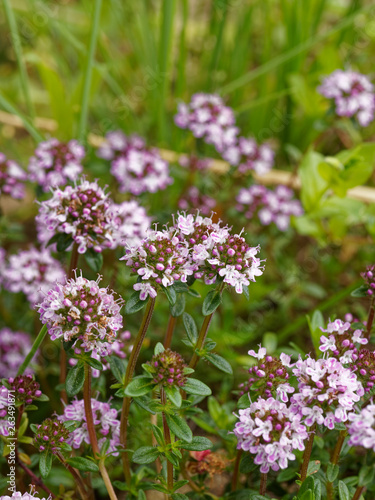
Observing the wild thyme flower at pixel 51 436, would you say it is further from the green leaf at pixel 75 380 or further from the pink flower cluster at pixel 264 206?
the pink flower cluster at pixel 264 206

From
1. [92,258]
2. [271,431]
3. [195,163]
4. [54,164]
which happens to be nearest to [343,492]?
[271,431]

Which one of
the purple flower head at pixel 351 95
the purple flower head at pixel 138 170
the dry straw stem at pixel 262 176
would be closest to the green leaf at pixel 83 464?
the purple flower head at pixel 138 170

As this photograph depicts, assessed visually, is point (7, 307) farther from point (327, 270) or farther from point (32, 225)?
point (327, 270)

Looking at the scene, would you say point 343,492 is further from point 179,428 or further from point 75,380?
point 75,380

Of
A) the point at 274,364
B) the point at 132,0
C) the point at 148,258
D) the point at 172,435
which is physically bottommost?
the point at 172,435

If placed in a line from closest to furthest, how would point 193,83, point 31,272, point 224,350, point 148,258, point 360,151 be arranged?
point 148,258 < point 31,272 < point 224,350 < point 360,151 < point 193,83

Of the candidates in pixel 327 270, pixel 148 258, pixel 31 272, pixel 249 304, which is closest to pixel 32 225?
pixel 31 272
